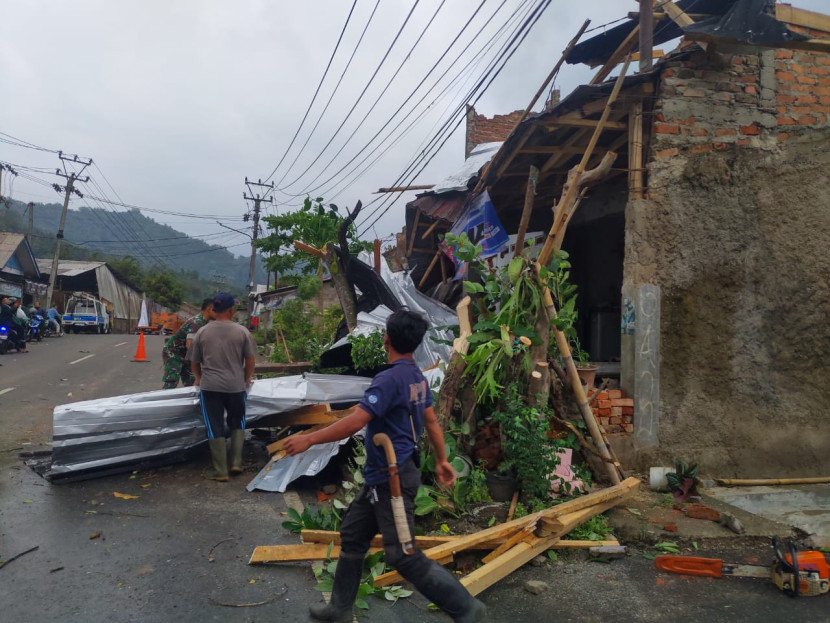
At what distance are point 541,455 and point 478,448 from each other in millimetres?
722

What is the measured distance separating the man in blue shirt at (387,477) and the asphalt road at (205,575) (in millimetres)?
476

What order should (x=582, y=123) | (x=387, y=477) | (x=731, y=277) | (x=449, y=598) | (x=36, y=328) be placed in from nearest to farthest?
(x=449, y=598), (x=387, y=477), (x=731, y=277), (x=582, y=123), (x=36, y=328)

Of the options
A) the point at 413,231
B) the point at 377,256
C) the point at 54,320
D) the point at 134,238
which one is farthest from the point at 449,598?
the point at 134,238

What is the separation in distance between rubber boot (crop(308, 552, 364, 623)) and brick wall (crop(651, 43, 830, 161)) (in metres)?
4.57

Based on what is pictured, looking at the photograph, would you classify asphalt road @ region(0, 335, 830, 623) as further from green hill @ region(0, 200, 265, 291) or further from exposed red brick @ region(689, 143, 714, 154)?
green hill @ region(0, 200, 265, 291)

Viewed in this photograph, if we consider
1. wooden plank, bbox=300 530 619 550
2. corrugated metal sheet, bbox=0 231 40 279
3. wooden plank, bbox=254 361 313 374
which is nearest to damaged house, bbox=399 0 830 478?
wooden plank, bbox=300 530 619 550

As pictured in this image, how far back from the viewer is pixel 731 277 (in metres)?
5.34

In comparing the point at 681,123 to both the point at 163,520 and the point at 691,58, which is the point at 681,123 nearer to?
the point at 691,58

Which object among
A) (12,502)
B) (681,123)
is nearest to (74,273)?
(12,502)

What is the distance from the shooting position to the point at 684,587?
3.42 metres

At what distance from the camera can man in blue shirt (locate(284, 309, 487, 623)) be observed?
2549 millimetres

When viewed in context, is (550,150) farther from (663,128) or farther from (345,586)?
(345,586)

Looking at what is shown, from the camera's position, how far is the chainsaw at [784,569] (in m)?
3.21

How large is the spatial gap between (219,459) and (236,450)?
200mm
